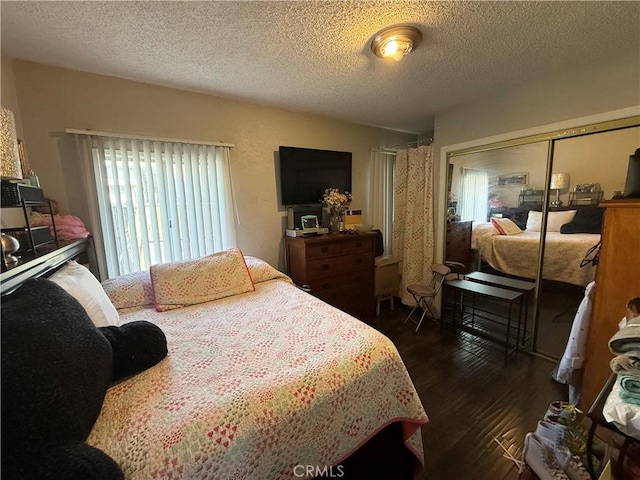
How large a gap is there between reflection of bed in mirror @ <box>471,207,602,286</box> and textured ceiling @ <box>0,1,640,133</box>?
3.60ft

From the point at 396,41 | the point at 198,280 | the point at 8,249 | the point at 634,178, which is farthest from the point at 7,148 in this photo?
the point at 634,178

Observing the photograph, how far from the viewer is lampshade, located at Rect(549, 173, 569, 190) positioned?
198 centimetres

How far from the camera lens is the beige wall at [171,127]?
70.6 inches

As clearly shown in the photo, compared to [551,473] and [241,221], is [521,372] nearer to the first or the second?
[551,473]

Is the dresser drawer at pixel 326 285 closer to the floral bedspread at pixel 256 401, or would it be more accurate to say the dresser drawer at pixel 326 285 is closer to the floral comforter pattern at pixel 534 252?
the floral bedspread at pixel 256 401

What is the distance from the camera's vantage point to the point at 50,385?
25.9 inches

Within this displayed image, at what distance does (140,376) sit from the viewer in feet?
3.33

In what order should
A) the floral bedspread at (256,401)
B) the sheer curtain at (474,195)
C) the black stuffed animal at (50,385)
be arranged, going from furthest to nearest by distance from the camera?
1. the sheer curtain at (474,195)
2. the floral bedspread at (256,401)
3. the black stuffed animal at (50,385)

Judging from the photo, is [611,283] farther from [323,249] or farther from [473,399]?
[323,249]

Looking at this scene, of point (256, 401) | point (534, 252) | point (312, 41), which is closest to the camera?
point (256, 401)

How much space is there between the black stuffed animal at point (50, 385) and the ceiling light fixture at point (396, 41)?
76.8 inches

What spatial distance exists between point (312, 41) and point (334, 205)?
157cm

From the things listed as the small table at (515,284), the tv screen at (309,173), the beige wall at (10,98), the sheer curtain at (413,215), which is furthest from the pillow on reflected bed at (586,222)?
the beige wall at (10,98)

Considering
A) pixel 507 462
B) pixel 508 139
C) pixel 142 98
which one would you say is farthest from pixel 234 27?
pixel 507 462
